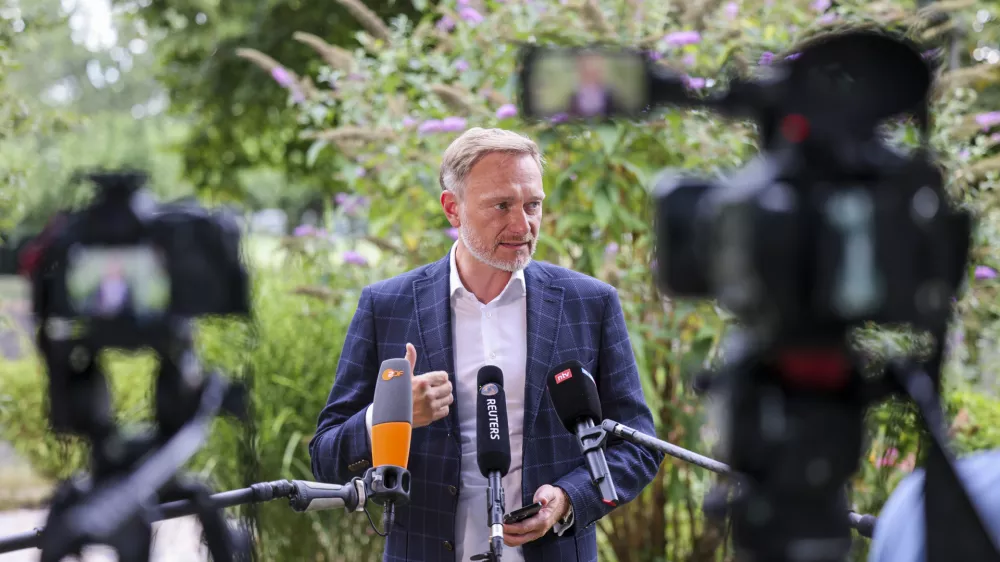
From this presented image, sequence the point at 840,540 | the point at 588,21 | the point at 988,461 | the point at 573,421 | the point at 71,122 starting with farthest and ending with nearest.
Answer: the point at 71,122
the point at 588,21
the point at 573,421
the point at 988,461
the point at 840,540

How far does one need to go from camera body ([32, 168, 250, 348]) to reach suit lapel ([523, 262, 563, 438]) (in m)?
1.65

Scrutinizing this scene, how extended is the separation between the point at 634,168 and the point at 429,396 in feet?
7.20

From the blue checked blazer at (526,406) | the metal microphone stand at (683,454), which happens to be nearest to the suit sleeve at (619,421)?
the blue checked blazer at (526,406)

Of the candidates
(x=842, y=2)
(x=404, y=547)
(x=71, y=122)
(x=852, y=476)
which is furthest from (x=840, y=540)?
(x=71, y=122)

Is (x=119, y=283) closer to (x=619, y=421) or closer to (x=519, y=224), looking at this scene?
(x=519, y=224)

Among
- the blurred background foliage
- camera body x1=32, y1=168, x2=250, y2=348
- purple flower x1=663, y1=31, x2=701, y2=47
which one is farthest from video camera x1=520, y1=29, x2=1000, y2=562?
purple flower x1=663, y1=31, x2=701, y2=47

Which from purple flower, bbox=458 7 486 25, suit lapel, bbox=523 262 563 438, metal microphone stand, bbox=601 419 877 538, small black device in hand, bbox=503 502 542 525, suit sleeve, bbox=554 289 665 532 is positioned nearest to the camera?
metal microphone stand, bbox=601 419 877 538

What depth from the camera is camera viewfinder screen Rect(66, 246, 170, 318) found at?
0.95m

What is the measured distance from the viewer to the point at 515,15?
468cm

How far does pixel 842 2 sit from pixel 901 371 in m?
4.31

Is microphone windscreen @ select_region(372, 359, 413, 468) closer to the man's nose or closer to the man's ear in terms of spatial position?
the man's nose

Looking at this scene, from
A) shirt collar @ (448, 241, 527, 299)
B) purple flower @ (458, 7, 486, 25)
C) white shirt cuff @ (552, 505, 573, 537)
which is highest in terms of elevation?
purple flower @ (458, 7, 486, 25)

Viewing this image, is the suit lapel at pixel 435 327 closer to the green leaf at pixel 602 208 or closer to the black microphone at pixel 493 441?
the black microphone at pixel 493 441

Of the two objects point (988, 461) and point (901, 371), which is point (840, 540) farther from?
point (988, 461)
